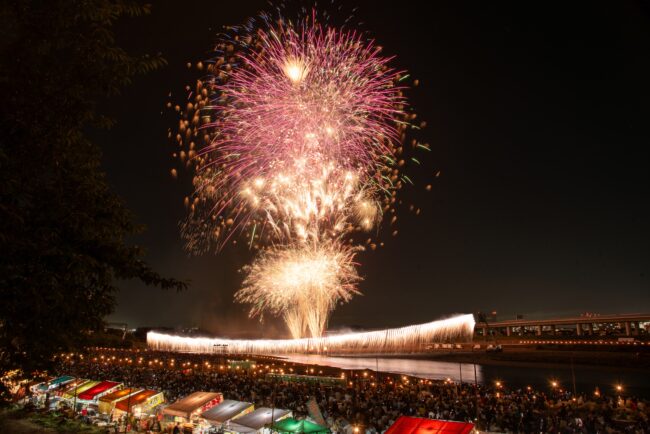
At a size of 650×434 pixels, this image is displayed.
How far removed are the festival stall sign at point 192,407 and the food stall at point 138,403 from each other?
1853mm

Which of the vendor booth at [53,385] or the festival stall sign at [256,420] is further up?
the festival stall sign at [256,420]

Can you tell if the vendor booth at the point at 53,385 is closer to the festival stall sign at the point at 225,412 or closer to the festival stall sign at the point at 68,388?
the festival stall sign at the point at 68,388

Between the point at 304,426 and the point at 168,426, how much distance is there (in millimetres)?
6613

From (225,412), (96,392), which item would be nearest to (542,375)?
(225,412)

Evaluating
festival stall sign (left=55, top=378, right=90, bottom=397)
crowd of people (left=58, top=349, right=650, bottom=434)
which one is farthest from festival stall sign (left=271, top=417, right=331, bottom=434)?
festival stall sign (left=55, top=378, right=90, bottom=397)

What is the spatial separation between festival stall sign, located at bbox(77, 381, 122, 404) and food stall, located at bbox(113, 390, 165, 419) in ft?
6.50

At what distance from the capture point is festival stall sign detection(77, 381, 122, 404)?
20.3 m

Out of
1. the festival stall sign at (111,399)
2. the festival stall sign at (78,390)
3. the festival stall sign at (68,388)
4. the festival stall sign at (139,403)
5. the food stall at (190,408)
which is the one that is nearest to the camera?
the food stall at (190,408)

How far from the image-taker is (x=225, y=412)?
15469 mm

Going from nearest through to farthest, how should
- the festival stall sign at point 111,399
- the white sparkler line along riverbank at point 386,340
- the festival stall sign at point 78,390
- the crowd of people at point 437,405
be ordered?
1. the crowd of people at point 437,405
2. the festival stall sign at point 111,399
3. the festival stall sign at point 78,390
4. the white sparkler line along riverbank at point 386,340

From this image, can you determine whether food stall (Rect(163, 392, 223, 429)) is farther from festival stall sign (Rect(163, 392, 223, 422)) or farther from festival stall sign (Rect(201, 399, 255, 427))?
festival stall sign (Rect(201, 399, 255, 427))

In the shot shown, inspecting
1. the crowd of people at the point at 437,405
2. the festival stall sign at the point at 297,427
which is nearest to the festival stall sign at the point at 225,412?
the crowd of people at the point at 437,405

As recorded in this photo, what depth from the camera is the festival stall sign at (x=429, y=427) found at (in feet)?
34.9

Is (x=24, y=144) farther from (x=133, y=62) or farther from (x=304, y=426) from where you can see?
(x=304, y=426)
